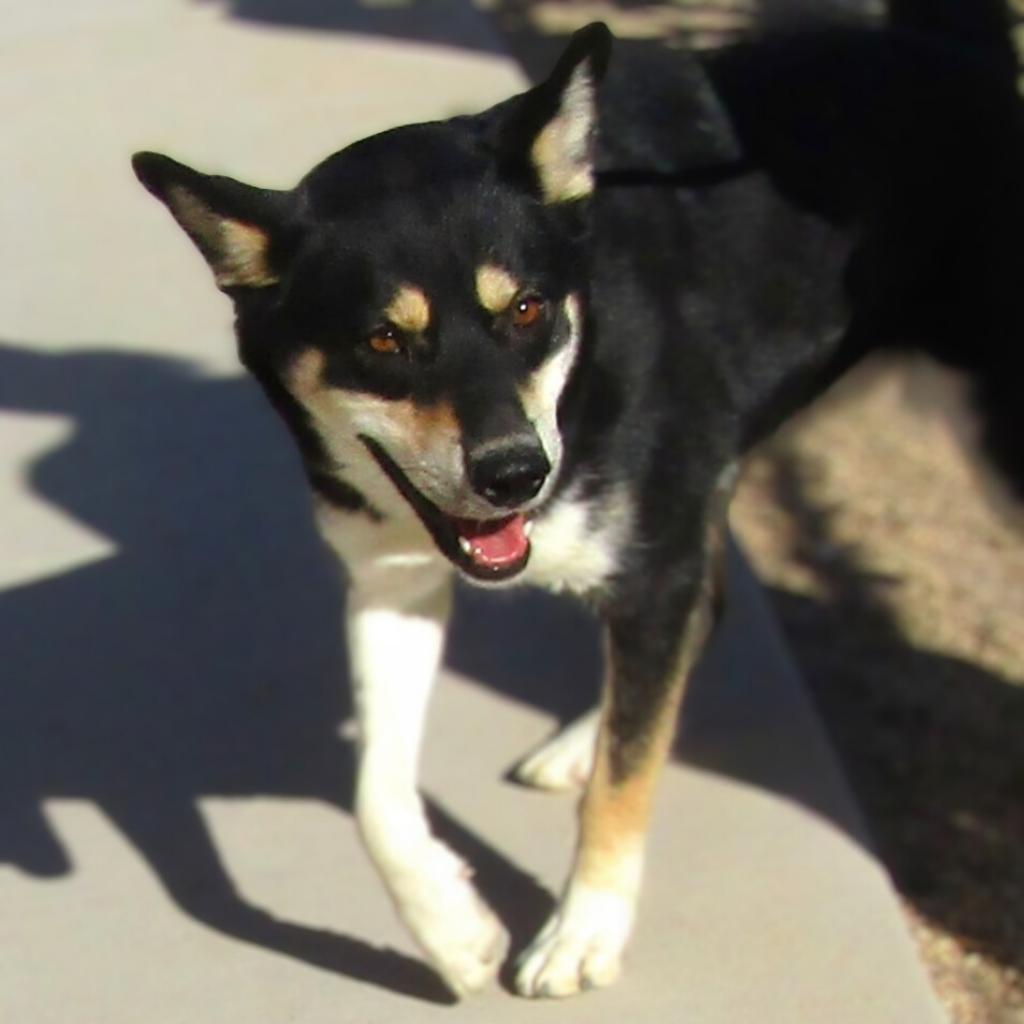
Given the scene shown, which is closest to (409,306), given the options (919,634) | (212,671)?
(212,671)

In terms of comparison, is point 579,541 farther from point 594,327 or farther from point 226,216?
point 226,216

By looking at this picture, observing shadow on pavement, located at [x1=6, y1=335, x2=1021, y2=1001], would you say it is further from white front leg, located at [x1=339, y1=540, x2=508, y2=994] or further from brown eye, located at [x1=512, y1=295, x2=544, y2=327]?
brown eye, located at [x1=512, y1=295, x2=544, y2=327]

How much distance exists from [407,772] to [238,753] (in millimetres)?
630

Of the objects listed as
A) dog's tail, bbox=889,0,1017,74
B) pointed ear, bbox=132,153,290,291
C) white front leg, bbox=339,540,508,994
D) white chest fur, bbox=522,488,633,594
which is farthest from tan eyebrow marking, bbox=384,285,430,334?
dog's tail, bbox=889,0,1017,74

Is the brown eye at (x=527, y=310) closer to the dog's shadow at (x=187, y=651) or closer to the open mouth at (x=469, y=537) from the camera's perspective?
the open mouth at (x=469, y=537)

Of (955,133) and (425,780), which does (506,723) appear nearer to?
(425,780)

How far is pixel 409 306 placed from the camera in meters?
3.19

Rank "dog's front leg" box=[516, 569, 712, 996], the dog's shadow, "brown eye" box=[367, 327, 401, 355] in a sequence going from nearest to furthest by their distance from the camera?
1. "brown eye" box=[367, 327, 401, 355]
2. "dog's front leg" box=[516, 569, 712, 996]
3. the dog's shadow

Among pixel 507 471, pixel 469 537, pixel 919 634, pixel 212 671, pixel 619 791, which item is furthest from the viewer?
pixel 919 634

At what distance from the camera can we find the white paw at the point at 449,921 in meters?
3.43

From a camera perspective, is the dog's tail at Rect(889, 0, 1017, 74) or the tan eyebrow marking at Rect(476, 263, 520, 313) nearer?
the tan eyebrow marking at Rect(476, 263, 520, 313)

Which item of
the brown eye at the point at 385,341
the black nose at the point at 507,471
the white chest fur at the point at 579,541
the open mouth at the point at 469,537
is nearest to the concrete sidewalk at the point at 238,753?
the white chest fur at the point at 579,541

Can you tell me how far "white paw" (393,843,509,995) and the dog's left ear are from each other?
1119mm

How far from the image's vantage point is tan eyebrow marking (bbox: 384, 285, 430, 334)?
3188mm
